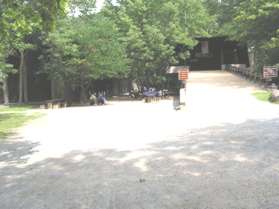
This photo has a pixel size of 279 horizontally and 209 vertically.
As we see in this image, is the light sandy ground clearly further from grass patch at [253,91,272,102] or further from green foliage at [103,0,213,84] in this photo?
green foliage at [103,0,213,84]

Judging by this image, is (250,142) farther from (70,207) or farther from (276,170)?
(70,207)

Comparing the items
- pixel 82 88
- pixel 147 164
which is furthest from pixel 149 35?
pixel 147 164

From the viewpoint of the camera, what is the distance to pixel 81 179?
8.16 meters

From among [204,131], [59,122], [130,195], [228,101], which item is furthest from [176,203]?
[228,101]

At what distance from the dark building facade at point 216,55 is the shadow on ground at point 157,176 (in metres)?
32.1

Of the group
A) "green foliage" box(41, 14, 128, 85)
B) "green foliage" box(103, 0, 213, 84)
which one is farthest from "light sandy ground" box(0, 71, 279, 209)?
"green foliage" box(103, 0, 213, 84)

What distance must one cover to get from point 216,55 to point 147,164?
35.9 metres

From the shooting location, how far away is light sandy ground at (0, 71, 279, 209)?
679 centimetres

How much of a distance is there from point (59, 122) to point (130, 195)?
11111 millimetres

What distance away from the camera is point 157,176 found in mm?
8070

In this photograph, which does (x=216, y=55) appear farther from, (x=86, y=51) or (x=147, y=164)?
(x=147, y=164)

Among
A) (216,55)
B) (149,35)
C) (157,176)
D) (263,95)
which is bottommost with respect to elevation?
(157,176)

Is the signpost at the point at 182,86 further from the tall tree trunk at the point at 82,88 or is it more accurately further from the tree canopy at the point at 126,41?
the tall tree trunk at the point at 82,88

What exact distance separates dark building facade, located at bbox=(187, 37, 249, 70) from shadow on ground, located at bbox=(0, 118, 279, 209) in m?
32.1
